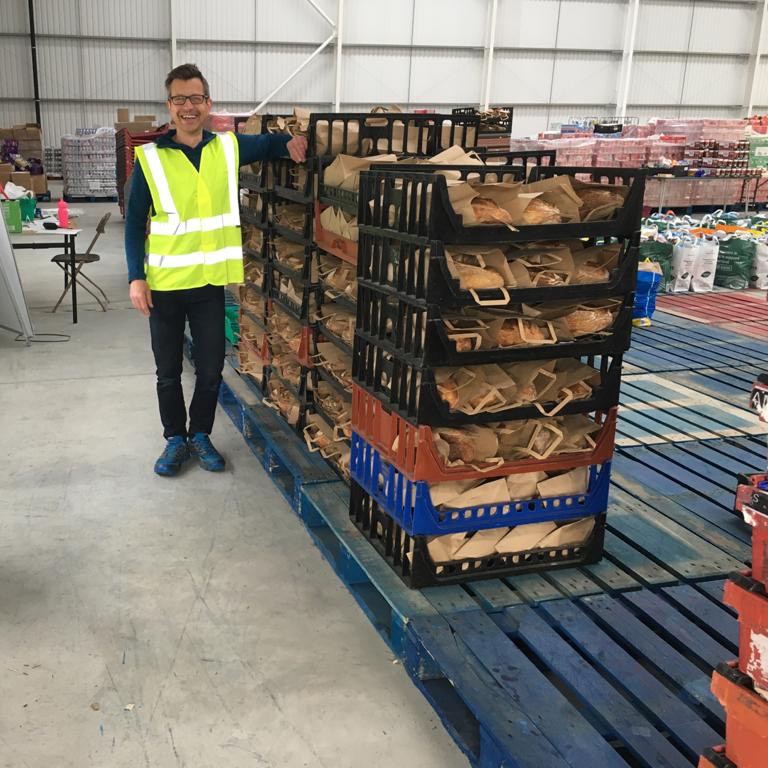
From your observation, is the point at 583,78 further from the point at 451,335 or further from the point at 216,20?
the point at 451,335

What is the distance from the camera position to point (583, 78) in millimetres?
23375

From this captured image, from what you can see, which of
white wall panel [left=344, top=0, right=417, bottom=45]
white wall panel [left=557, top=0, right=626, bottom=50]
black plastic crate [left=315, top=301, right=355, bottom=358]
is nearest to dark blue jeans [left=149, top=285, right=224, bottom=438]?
black plastic crate [left=315, top=301, right=355, bottom=358]

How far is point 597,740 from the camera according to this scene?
240cm

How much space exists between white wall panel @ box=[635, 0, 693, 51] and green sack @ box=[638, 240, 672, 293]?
53.7ft

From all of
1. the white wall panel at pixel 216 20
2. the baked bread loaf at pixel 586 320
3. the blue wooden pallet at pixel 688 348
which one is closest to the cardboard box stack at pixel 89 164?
the white wall panel at pixel 216 20

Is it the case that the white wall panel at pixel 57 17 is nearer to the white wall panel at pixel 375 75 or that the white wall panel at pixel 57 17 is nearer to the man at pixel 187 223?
the white wall panel at pixel 375 75


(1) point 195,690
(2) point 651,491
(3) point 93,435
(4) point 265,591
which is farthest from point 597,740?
(3) point 93,435

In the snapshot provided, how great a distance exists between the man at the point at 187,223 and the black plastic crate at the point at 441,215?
3.52 ft

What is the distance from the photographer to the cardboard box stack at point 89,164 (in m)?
17.8

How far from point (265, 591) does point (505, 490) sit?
109cm

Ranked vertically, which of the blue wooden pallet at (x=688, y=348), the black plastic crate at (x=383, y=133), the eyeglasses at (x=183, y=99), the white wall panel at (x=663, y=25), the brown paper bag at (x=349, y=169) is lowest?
the blue wooden pallet at (x=688, y=348)

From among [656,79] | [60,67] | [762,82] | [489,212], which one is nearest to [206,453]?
[489,212]

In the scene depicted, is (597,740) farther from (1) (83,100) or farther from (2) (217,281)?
(1) (83,100)

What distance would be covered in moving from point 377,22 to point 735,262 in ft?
46.4
